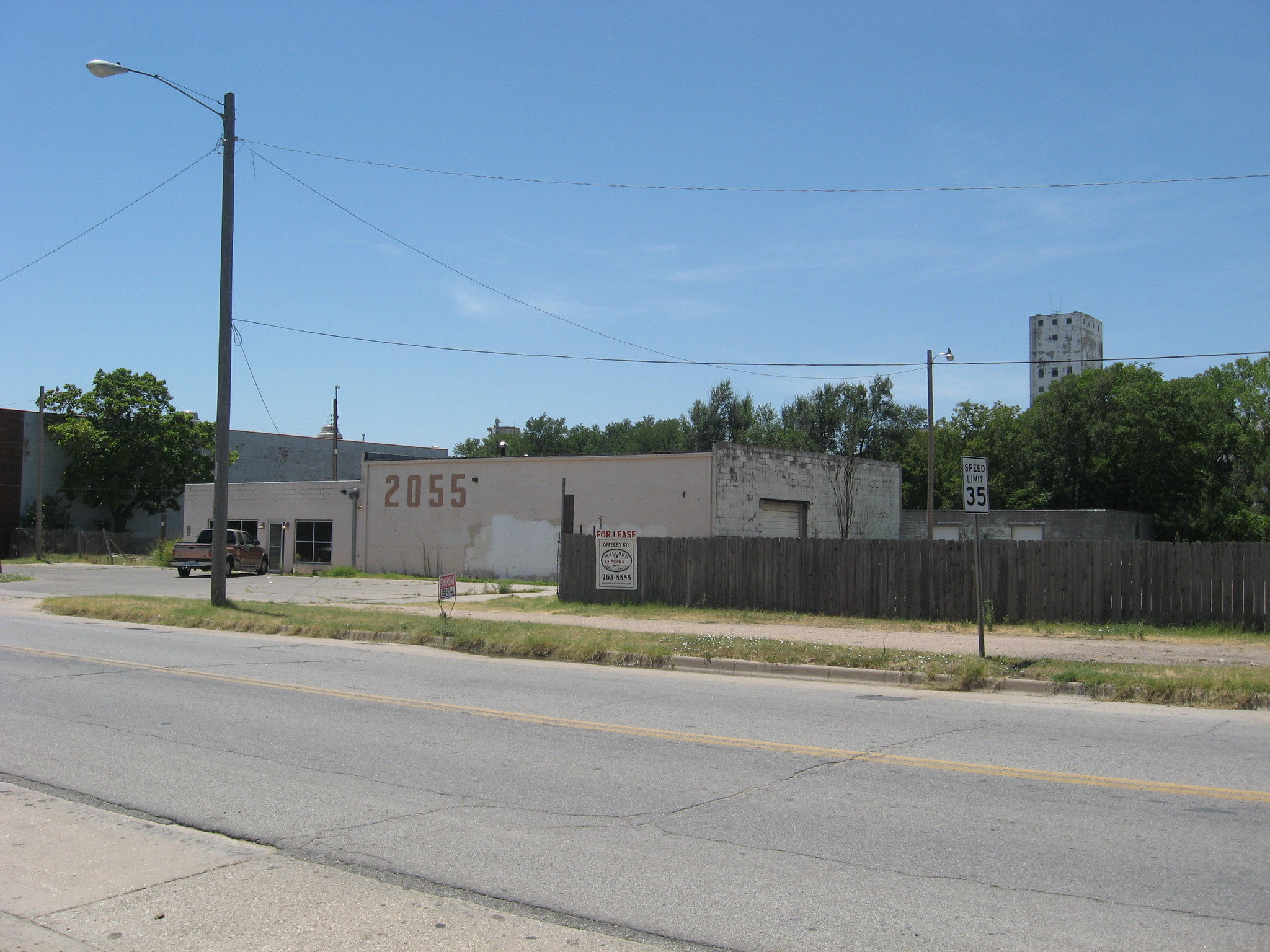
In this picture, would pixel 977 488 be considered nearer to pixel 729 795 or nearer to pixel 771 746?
pixel 771 746

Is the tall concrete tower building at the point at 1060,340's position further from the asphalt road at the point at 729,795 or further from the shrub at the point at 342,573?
the asphalt road at the point at 729,795

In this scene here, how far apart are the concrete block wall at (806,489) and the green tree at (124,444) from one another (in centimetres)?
4316

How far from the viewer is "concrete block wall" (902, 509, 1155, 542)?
48.1 metres

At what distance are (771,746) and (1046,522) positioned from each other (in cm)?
4378

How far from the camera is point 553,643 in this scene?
16.1 m

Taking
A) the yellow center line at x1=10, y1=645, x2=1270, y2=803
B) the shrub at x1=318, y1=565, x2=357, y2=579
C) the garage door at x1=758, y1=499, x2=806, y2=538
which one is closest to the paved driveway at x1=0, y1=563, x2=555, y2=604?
the shrub at x1=318, y1=565, x2=357, y2=579

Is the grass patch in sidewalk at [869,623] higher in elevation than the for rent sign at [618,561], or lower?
lower

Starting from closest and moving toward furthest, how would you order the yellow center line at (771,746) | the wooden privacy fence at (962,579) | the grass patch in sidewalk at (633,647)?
the yellow center line at (771,746) → the grass patch in sidewalk at (633,647) → the wooden privacy fence at (962,579)

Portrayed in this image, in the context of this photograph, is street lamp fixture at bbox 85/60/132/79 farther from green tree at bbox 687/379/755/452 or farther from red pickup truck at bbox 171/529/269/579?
green tree at bbox 687/379/755/452

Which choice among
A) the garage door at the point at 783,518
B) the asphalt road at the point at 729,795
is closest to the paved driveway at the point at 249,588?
the garage door at the point at 783,518

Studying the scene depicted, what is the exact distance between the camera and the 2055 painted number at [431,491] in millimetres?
37375

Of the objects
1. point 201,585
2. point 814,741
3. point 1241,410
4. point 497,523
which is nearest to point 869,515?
point 497,523

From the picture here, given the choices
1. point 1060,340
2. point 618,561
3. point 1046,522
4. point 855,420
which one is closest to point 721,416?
point 855,420

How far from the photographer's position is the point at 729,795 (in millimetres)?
7156
